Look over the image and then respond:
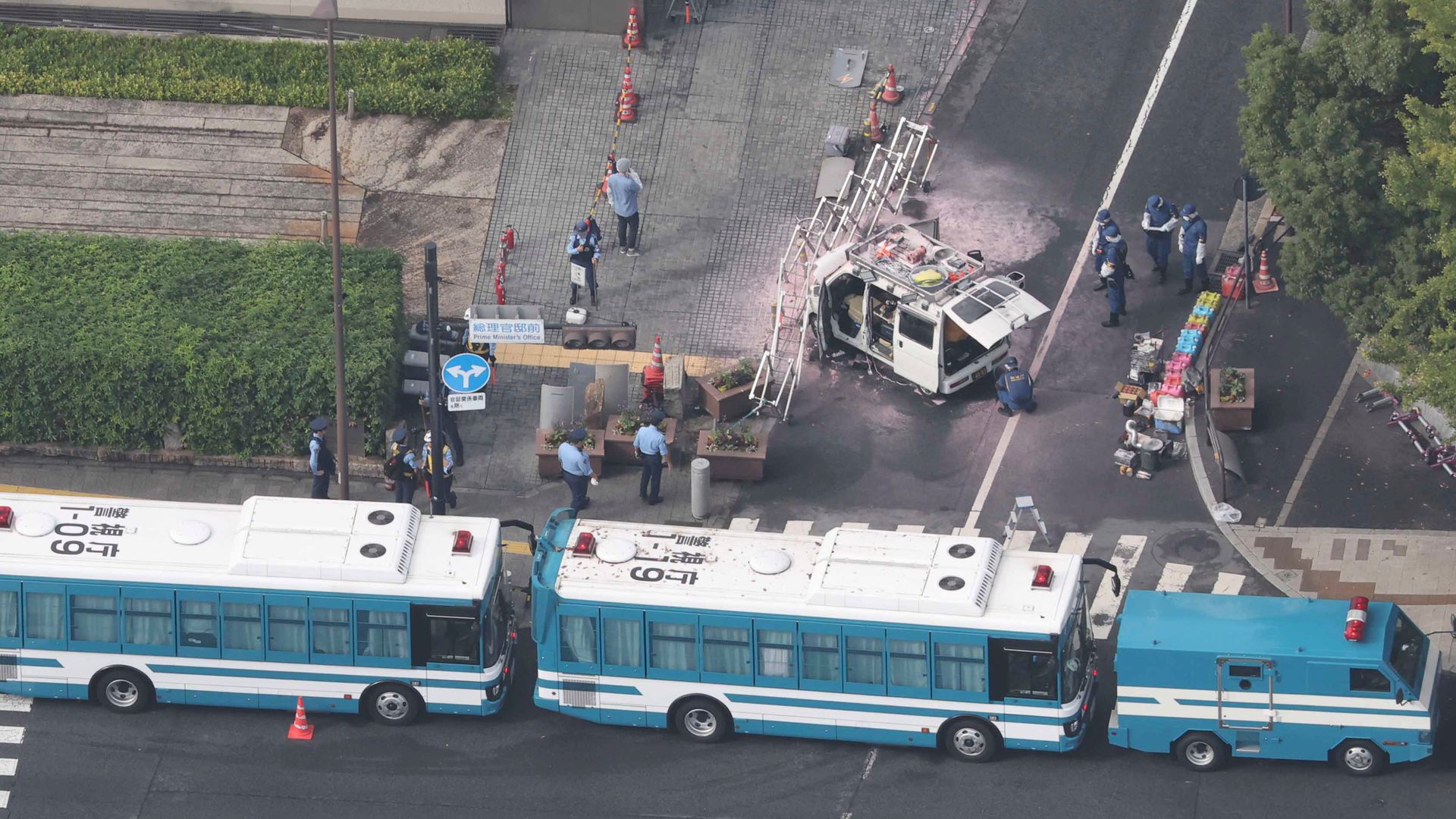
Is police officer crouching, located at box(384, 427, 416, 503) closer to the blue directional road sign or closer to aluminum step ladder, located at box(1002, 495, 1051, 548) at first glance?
the blue directional road sign

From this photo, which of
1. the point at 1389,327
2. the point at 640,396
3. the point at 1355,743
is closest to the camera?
the point at 1355,743

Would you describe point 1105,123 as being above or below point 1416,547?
above

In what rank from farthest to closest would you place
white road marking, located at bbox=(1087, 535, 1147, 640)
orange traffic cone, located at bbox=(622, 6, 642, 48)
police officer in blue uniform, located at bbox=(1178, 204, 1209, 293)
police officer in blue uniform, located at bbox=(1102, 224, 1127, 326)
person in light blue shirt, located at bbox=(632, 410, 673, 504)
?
1. orange traffic cone, located at bbox=(622, 6, 642, 48)
2. police officer in blue uniform, located at bbox=(1178, 204, 1209, 293)
3. police officer in blue uniform, located at bbox=(1102, 224, 1127, 326)
4. person in light blue shirt, located at bbox=(632, 410, 673, 504)
5. white road marking, located at bbox=(1087, 535, 1147, 640)

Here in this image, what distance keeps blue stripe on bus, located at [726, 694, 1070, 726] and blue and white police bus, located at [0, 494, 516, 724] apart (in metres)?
4.17

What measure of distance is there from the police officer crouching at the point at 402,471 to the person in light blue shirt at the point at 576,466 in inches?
103

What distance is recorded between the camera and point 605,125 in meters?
54.8

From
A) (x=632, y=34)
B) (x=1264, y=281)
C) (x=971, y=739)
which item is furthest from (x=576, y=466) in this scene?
(x=1264, y=281)

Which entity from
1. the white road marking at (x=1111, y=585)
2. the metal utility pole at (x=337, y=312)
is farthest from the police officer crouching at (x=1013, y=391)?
the metal utility pole at (x=337, y=312)

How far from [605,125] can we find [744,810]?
64.8ft

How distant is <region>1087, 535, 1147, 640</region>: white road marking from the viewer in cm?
4297

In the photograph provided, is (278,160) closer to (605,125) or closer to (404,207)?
(404,207)

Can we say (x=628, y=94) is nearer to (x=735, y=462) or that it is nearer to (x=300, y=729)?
(x=735, y=462)

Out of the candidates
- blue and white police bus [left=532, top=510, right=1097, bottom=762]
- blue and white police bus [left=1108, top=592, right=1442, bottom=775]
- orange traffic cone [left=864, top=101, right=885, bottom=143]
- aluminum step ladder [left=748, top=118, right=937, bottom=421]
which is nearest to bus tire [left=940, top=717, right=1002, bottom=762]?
blue and white police bus [left=532, top=510, right=1097, bottom=762]

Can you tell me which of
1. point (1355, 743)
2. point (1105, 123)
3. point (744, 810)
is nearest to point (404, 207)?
point (1105, 123)
